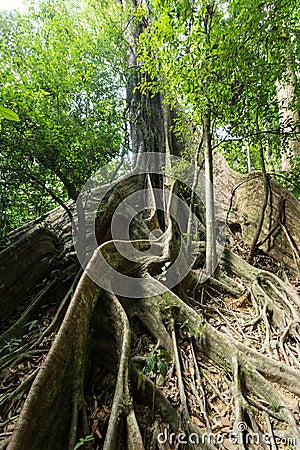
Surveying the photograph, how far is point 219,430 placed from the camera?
5.91 feet

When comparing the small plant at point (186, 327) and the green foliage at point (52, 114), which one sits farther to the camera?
the green foliage at point (52, 114)

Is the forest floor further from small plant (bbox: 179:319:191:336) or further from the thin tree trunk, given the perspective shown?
the thin tree trunk

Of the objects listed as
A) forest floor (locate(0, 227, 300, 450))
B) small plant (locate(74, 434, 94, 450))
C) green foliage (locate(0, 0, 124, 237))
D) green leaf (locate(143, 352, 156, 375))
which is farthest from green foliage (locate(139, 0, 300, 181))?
small plant (locate(74, 434, 94, 450))

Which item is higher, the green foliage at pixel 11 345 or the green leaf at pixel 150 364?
the green leaf at pixel 150 364

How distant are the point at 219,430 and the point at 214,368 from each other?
0.54 metres

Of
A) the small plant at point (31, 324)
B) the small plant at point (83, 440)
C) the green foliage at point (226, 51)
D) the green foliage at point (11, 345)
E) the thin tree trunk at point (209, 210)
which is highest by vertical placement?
the green foliage at point (226, 51)

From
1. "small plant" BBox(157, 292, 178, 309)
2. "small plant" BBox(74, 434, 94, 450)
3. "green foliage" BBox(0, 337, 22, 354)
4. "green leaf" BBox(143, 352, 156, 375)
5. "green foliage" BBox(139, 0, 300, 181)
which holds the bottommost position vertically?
"small plant" BBox(74, 434, 94, 450)

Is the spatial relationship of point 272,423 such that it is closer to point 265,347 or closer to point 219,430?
point 219,430

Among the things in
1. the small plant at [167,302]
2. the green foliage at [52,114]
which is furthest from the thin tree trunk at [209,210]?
the green foliage at [52,114]

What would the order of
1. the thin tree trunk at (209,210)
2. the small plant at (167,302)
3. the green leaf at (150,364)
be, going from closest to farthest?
1. the green leaf at (150,364)
2. the small plant at (167,302)
3. the thin tree trunk at (209,210)

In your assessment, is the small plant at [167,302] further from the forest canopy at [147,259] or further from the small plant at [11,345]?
the small plant at [11,345]

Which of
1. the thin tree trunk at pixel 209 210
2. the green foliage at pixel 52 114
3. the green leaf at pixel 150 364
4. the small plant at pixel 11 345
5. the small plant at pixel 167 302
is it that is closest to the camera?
the green leaf at pixel 150 364

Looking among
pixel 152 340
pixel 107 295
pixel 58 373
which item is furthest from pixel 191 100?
pixel 58 373

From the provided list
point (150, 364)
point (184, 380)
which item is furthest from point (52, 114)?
point (184, 380)
